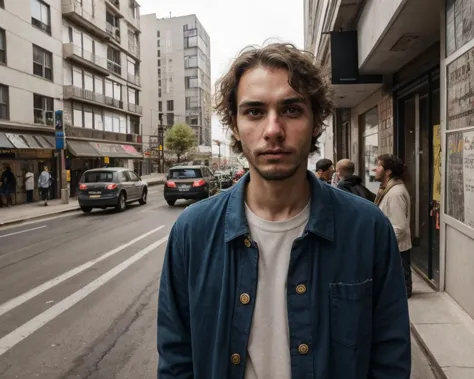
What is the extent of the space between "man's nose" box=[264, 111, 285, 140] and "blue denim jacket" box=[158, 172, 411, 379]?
0.85 ft

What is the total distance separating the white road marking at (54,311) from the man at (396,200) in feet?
14.1

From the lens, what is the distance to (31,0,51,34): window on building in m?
23.9

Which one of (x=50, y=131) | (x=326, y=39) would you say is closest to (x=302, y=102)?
(x=326, y=39)

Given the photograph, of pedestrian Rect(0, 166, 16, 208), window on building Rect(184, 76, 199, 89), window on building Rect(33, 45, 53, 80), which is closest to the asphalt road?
pedestrian Rect(0, 166, 16, 208)

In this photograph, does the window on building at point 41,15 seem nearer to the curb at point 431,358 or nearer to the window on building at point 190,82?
the curb at point 431,358

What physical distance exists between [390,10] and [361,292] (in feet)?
18.5

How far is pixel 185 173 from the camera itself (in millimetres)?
18297

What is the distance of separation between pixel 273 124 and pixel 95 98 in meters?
33.7

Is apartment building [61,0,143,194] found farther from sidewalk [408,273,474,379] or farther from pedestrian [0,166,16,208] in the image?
sidewalk [408,273,474,379]

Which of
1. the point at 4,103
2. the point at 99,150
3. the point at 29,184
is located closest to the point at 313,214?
the point at 29,184

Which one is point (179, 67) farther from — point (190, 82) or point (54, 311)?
point (54, 311)

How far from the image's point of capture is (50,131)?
24.0 meters

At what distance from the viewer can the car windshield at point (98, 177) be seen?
16.3 metres

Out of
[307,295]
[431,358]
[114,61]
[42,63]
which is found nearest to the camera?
[307,295]
